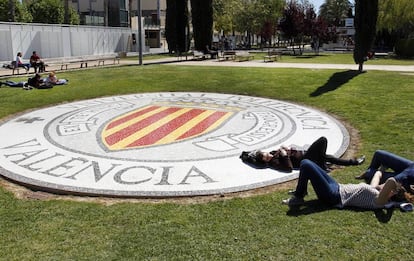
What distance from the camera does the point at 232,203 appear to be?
652cm

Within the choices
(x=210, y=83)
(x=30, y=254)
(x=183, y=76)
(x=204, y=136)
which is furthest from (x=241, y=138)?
(x=183, y=76)

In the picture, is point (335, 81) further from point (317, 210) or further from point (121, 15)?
point (121, 15)

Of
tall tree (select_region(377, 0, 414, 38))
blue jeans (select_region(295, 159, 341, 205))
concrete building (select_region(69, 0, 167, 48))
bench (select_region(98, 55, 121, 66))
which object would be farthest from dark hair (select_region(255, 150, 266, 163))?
concrete building (select_region(69, 0, 167, 48))

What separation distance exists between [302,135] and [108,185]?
17.2 feet

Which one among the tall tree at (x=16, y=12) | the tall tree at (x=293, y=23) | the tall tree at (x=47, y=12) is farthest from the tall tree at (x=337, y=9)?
the tall tree at (x=16, y=12)

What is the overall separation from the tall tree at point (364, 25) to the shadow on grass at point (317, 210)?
55.9ft

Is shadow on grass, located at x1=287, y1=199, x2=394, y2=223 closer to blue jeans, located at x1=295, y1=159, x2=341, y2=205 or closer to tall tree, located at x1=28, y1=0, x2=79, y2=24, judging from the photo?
blue jeans, located at x1=295, y1=159, x2=341, y2=205

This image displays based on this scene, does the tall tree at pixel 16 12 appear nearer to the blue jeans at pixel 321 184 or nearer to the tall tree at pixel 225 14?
the tall tree at pixel 225 14

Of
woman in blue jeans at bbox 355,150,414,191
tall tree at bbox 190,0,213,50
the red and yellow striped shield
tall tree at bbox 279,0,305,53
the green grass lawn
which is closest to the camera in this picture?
the green grass lawn

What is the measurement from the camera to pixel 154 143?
10.0m

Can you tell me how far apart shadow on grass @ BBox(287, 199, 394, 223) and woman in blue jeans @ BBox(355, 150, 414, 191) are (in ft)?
1.87

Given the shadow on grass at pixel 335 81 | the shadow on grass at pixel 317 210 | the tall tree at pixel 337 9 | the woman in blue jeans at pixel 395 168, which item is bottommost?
the shadow on grass at pixel 317 210

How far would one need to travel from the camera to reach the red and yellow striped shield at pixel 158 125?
10266mm

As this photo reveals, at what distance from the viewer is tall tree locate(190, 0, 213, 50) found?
36.4 metres
